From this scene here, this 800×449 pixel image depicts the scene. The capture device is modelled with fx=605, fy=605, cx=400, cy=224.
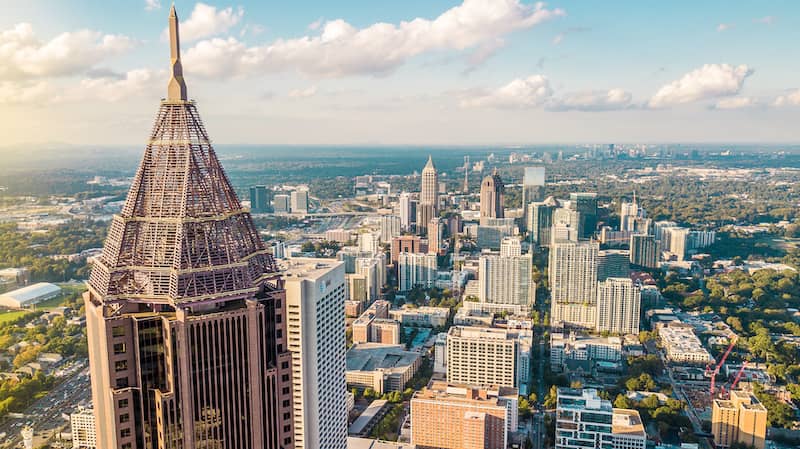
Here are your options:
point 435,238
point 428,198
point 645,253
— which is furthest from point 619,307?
point 428,198

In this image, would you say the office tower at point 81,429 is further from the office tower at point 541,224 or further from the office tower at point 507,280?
the office tower at point 541,224

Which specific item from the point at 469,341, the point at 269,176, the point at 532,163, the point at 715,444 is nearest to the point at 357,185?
the point at 269,176

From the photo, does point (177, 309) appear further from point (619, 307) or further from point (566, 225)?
point (566, 225)

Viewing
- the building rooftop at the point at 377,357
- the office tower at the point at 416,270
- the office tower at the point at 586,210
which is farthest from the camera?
the office tower at the point at 586,210

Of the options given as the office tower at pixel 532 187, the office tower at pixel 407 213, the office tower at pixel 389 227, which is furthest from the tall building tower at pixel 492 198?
the office tower at pixel 389 227

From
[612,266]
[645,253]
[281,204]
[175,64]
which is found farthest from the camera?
[281,204]

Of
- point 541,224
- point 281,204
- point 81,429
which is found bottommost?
point 81,429
